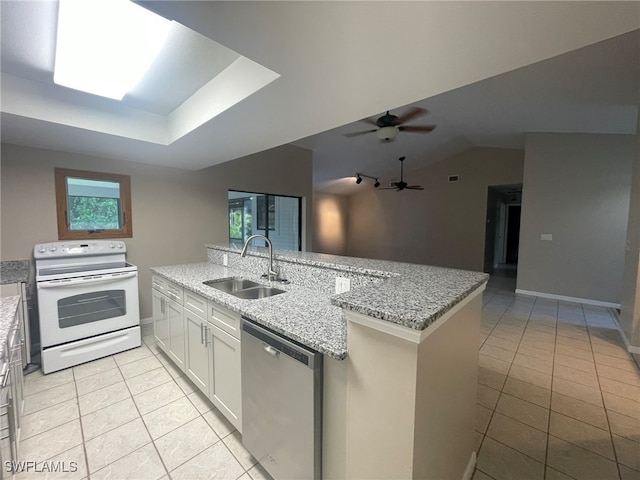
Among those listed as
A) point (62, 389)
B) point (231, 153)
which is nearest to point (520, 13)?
point (231, 153)

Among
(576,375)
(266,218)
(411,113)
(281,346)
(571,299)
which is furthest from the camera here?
(266,218)

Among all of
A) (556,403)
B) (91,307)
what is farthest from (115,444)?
(556,403)

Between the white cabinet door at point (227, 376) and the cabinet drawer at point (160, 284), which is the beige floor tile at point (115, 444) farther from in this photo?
the cabinet drawer at point (160, 284)

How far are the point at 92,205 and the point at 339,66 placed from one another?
3.31 metres

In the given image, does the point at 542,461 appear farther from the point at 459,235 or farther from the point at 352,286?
the point at 459,235

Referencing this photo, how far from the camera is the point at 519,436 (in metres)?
1.72

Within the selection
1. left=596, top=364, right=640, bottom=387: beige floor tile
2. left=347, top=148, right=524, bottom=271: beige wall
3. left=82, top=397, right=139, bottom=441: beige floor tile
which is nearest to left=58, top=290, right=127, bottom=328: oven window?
left=82, top=397, right=139, bottom=441: beige floor tile

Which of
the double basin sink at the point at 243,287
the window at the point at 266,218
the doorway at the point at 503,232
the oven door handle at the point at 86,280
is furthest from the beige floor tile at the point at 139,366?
the doorway at the point at 503,232

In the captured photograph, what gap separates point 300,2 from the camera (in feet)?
3.18

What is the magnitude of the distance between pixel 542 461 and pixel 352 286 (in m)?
1.50

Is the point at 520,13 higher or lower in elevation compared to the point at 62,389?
higher

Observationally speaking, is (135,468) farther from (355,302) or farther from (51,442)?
(355,302)

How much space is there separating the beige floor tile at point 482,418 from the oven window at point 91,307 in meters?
3.34

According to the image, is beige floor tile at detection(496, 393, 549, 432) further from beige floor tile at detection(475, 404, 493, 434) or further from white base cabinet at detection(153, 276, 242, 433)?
white base cabinet at detection(153, 276, 242, 433)
